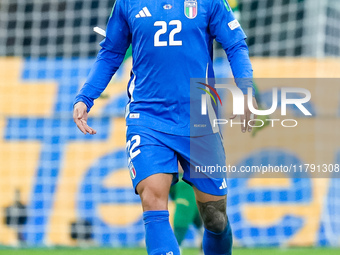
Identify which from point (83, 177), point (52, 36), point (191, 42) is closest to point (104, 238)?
point (83, 177)

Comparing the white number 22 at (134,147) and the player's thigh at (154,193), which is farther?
the white number 22 at (134,147)

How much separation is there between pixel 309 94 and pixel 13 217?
3.10 metres

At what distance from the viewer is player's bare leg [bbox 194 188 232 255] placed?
3.97 metres

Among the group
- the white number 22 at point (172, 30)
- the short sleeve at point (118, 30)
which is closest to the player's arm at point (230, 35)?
the white number 22 at point (172, 30)

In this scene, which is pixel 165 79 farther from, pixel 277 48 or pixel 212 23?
pixel 277 48

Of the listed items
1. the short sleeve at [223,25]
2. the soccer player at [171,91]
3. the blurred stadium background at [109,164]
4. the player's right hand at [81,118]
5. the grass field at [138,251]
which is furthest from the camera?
the blurred stadium background at [109,164]

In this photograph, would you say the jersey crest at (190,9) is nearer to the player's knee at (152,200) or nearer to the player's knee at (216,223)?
the player's knee at (152,200)

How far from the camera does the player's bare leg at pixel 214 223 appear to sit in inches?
156

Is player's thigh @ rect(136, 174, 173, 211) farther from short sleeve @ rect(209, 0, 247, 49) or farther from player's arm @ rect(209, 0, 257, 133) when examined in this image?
short sleeve @ rect(209, 0, 247, 49)

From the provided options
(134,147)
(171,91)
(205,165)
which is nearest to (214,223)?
(205,165)

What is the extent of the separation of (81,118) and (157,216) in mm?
708

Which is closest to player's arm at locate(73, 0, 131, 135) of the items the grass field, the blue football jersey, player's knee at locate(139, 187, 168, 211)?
the blue football jersey

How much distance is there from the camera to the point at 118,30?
13.3 ft

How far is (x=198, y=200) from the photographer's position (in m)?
4.01
